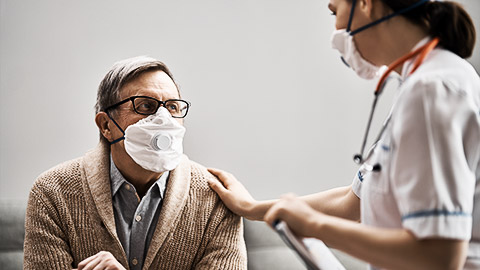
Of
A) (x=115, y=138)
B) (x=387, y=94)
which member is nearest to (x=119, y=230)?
(x=115, y=138)

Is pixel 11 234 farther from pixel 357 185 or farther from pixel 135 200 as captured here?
pixel 357 185

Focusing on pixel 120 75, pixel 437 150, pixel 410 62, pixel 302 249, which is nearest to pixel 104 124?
pixel 120 75

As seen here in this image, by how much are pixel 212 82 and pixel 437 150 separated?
1.75 metres

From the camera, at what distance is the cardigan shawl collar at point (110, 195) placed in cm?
158

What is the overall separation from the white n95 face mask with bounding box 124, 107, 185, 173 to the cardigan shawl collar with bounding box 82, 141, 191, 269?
97 mm

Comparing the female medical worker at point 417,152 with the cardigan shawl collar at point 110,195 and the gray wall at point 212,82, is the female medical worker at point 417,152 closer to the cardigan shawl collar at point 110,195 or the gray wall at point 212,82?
the cardigan shawl collar at point 110,195

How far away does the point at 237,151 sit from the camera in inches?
97.0

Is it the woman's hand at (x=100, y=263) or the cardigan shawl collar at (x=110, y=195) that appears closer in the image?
the woman's hand at (x=100, y=263)

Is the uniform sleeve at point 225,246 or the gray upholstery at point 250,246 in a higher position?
the uniform sleeve at point 225,246

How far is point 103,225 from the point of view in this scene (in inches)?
62.8

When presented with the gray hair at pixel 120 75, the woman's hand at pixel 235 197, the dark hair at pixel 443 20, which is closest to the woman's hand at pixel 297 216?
the dark hair at pixel 443 20

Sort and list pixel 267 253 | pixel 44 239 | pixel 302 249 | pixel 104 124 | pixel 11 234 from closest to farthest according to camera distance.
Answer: pixel 302 249
pixel 44 239
pixel 104 124
pixel 11 234
pixel 267 253

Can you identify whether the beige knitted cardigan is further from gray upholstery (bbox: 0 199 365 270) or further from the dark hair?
the dark hair

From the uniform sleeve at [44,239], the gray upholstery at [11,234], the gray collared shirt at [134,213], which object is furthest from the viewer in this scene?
the gray upholstery at [11,234]
